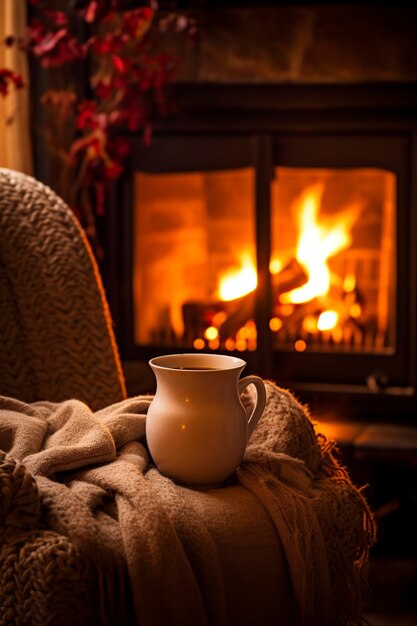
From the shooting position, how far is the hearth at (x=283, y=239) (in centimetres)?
237

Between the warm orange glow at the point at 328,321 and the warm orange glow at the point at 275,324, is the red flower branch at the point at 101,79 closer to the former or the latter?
the warm orange glow at the point at 275,324

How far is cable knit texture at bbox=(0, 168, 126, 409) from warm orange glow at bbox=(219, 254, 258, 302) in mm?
1110

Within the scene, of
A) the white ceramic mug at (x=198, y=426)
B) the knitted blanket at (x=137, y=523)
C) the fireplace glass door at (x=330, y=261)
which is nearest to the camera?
the knitted blanket at (x=137, y=523)

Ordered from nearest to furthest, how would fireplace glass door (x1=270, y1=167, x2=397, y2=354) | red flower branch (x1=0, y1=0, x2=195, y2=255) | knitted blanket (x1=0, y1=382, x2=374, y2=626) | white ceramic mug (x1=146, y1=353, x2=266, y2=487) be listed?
knitted blanket (x1=0, y1=382, x2=374, y2=626)
white ceramic mug (x1=146, y1=353, x2=266, y2=487)
red flower branch (x1=0, y1=0, x2=195, y2=255)
fireplace glass door (x1=270, y1=167, x2=397, y2=354)

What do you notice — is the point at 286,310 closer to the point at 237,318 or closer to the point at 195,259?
the point at 237,318

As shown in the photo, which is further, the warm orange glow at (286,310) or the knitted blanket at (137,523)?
the warm orange glow at (286,310)

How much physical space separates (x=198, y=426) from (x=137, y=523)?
135mm

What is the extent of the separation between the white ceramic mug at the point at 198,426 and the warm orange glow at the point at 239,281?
1561 mm

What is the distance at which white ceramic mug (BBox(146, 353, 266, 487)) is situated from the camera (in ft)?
3.07

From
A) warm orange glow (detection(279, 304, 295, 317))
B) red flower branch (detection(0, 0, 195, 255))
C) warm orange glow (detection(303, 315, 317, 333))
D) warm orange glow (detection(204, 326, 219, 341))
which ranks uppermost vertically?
red flower branch (detection(0, 0, 195, 255))

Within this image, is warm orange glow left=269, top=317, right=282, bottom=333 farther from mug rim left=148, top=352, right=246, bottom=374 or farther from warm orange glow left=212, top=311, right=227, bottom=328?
mug rim left=148, top=352, right=246, bottom=374

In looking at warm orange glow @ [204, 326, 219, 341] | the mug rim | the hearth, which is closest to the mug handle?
the mug rim

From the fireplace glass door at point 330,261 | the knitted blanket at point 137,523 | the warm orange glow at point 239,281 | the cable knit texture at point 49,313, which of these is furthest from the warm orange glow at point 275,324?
the knitted blanket at point 137,523

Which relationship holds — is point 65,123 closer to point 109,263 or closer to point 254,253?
point 109,263
